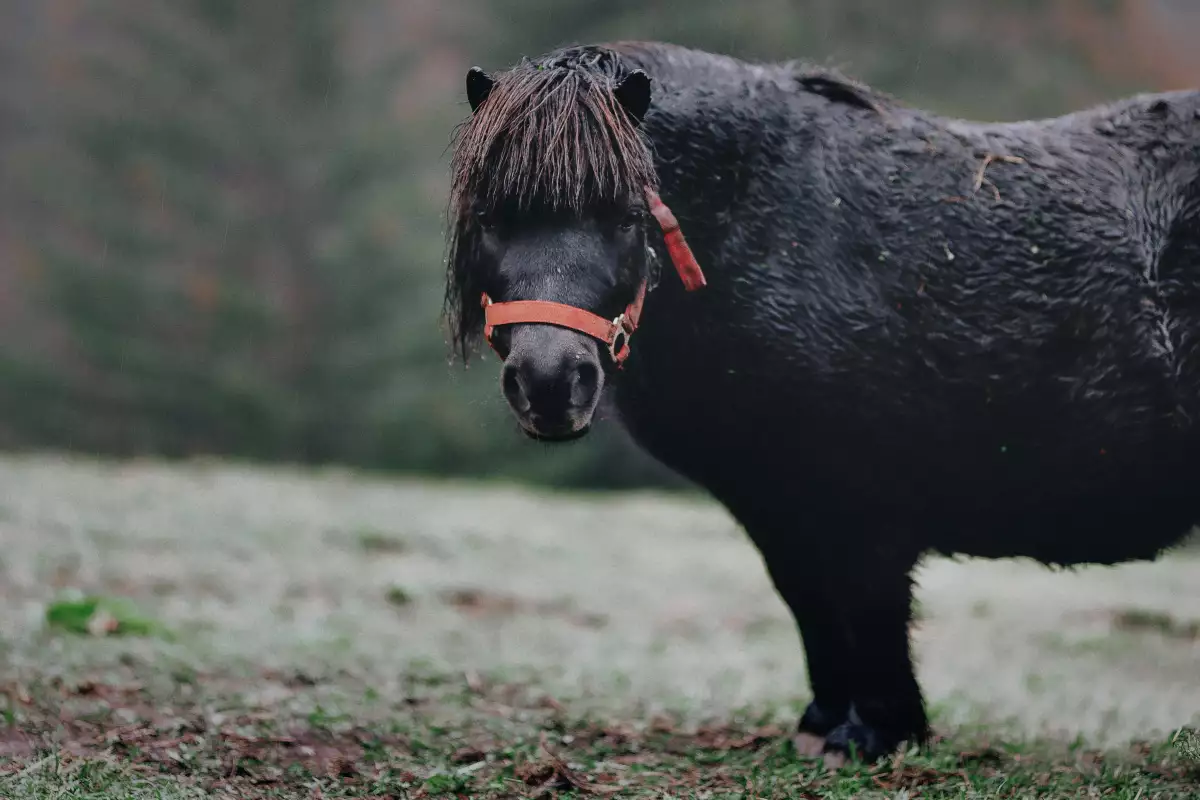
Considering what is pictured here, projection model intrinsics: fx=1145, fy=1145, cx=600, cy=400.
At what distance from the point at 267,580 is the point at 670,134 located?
17.0ft

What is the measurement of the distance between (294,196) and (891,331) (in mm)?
21062

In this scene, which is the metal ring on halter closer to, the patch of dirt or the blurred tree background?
the patch of dirt

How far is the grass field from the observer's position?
12.0 feet

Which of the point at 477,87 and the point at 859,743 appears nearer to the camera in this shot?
the point at 477,87

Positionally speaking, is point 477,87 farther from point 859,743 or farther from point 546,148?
point 859,743

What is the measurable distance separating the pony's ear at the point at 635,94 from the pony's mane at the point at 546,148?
3 cm

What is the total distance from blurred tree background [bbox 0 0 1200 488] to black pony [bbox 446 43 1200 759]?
15805 mm

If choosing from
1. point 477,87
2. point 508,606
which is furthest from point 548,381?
point 508,606

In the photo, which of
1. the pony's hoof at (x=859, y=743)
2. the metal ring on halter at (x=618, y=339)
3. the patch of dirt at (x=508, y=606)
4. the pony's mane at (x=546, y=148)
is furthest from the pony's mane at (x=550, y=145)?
the patch of dirt at (x=508, y=606)

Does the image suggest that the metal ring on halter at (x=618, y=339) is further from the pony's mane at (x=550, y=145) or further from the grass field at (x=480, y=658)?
the grass field at (x=480, y=658)

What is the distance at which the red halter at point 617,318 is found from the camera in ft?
10.3

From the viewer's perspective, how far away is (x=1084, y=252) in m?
3.70

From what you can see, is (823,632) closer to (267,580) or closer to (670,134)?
(670,134)

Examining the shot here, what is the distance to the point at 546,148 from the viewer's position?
127 inches
